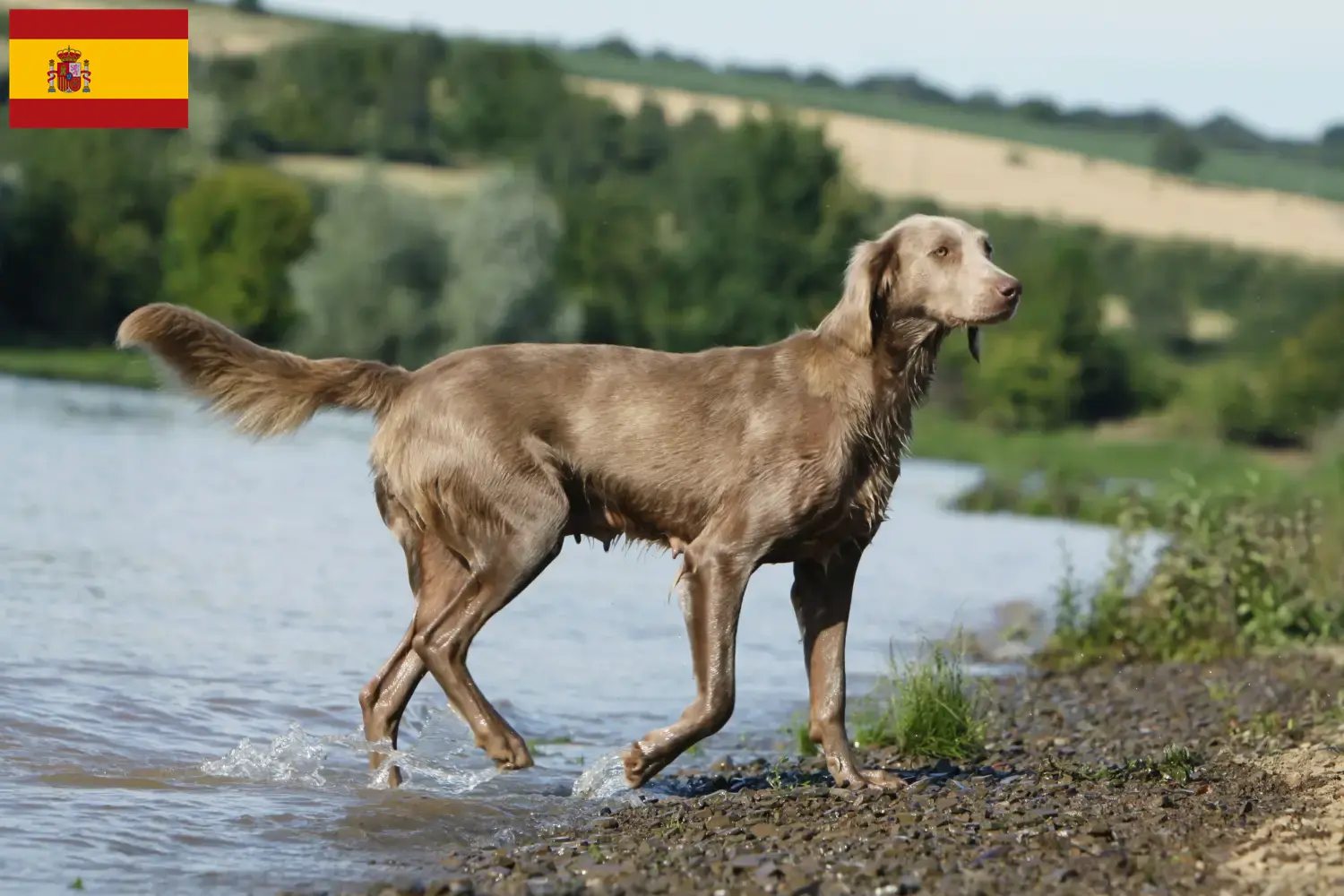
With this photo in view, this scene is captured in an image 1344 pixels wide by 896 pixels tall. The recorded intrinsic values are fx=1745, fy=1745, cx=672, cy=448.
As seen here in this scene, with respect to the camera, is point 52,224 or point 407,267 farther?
point 52,224

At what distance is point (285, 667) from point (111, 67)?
13162 mm

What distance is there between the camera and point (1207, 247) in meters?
68.9

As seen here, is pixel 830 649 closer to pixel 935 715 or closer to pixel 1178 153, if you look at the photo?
pixel 935 715

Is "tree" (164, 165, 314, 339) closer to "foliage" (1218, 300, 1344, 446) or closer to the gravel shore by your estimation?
"foliage" (1218, 300, 1344, 446)

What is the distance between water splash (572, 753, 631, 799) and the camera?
8.21m

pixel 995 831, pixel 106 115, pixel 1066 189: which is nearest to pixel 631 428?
pixel 995 831

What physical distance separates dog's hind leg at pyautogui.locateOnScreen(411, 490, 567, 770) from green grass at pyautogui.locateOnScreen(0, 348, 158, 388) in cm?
4266

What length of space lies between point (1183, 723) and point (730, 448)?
3.90m

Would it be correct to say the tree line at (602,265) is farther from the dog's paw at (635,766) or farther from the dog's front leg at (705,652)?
the dog's paw at (635,766)

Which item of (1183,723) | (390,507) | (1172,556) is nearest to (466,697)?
(390,507)

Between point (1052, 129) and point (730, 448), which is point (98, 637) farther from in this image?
point (1052, 129)

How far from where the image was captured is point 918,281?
7.83 meters

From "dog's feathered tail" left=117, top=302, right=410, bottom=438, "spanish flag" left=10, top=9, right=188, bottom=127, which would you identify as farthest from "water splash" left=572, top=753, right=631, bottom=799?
"spanish flag" left=10, top=9, right=188, bottom=127

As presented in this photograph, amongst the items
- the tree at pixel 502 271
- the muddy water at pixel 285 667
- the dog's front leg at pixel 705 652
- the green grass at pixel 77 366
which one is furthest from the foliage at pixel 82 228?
the dog's front leg at pixel 705 652
